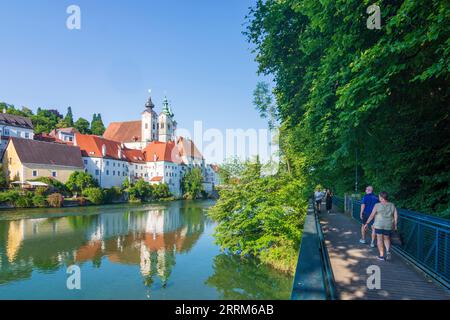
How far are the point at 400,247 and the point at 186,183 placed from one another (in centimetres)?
7782

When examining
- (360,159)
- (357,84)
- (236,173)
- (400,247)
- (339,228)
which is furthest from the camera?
(236,173)

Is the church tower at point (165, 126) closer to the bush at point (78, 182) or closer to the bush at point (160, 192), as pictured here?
the bush at point (160, 192)

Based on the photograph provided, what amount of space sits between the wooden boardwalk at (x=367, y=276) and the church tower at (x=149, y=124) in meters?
98.3

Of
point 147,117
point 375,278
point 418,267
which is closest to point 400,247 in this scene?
point 418,267

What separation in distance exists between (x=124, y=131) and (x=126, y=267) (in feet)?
316

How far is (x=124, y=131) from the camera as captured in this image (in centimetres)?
10650

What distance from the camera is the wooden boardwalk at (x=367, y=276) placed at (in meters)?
4.77

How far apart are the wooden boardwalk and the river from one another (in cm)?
648

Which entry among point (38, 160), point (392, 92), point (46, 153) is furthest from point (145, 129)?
point (392, 92)

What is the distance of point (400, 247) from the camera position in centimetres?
747

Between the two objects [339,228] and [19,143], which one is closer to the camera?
[339,228]

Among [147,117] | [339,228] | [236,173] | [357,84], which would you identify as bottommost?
[339,228]

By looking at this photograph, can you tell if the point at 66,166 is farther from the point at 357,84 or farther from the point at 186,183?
the point at 357,84
